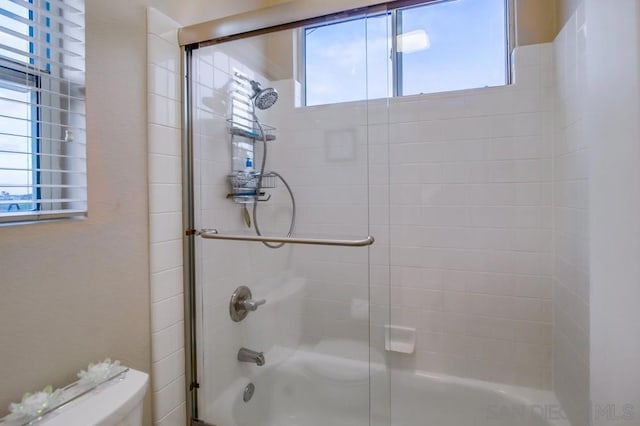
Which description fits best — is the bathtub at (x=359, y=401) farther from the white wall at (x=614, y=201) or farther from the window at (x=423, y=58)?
the window at (x=423, y=58)

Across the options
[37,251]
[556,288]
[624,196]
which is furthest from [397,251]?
[37,251]

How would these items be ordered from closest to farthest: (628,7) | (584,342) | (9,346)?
(9,346), (628,7), (584,342)

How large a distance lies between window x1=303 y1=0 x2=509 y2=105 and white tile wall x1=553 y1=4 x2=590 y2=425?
1.11 ft

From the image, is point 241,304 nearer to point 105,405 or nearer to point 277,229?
point 277,229

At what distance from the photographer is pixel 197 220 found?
52.5 inches

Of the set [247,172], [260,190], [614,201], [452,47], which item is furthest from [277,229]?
[452,47]

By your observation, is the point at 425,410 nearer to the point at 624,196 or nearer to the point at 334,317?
Answer: the point at 334,317

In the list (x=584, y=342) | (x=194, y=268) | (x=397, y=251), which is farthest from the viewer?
(x=397, y=251)

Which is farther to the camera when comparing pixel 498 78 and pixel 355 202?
pixel 498 78

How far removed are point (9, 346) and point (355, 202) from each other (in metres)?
1.17

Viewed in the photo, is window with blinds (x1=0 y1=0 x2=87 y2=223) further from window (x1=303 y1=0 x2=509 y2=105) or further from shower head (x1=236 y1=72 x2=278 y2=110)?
window (x1=303 y1=0 x2=509 y2=105)

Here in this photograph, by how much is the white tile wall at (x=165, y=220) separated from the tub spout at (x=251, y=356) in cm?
27

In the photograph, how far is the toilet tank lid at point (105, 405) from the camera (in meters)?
0.75

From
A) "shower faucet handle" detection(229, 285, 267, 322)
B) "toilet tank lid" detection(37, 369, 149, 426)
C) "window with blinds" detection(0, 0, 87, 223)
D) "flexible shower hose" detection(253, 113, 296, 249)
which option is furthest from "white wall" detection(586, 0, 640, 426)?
"window with blinds" detection(0, 0, 87, 223)
